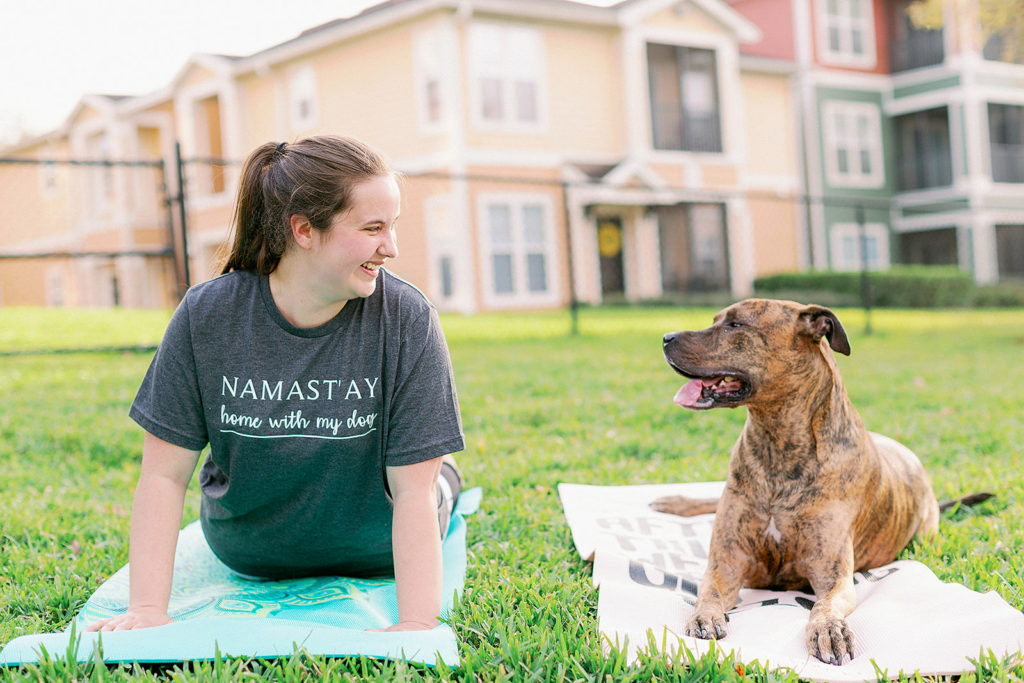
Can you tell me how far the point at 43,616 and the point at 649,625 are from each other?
1.79 m

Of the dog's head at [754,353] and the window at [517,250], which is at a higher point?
the window at [517,250]

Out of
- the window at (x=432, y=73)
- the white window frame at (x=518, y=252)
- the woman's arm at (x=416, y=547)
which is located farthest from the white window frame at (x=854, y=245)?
the woman's arm at (x=416, y=547)

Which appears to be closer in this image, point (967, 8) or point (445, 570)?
point (445, 570)

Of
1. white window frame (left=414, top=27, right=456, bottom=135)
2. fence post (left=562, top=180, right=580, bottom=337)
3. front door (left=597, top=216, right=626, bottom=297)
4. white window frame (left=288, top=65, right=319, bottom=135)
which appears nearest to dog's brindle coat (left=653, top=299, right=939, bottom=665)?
fence post (left=562, top=180, right=580, bottom=337)

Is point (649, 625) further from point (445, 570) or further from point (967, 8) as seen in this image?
point (967, 8)

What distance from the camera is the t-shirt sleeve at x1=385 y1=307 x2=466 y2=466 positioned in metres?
2.50

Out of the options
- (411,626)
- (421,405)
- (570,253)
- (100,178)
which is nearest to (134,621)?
(411,626)

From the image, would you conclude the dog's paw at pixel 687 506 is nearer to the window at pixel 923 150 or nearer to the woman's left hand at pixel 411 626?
the woman's left hand at pixel 411 626

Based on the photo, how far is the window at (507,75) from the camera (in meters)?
16.3

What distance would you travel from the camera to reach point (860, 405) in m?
6.39

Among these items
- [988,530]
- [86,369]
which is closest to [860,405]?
[988,530]

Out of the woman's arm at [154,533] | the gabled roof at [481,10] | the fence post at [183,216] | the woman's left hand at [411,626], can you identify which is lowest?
the woman's left hand at [411,626]

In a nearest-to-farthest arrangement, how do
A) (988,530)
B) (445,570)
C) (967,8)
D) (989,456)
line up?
(445,570)
(988,530)
(989,456)
(967,8)

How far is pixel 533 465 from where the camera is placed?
464 centimetres
